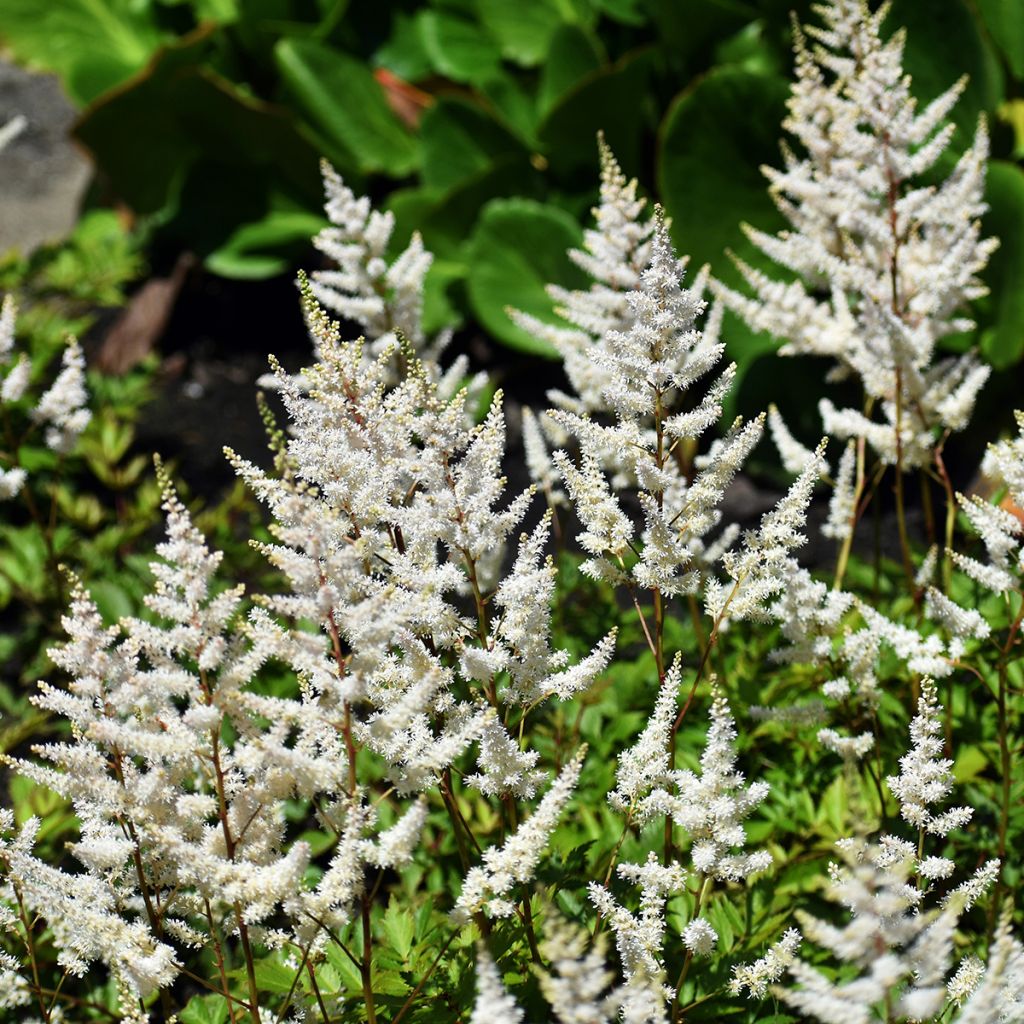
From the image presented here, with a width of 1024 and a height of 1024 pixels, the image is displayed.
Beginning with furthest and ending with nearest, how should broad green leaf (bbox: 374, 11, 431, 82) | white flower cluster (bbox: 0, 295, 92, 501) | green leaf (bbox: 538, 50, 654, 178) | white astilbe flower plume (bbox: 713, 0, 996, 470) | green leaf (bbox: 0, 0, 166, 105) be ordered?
green leaf (bbox: 0, 0, 166, 105), broad green leaf (bbox: 374, 11, 431, 82), green leaf (bbox: 538, 50, 654, 178), white flower cluster (bbox: 0, 295, 92, 501), white astilbe flower plume (bbox: 713, 0, 996, 470)

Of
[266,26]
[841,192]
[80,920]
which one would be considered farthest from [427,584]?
[266,26]

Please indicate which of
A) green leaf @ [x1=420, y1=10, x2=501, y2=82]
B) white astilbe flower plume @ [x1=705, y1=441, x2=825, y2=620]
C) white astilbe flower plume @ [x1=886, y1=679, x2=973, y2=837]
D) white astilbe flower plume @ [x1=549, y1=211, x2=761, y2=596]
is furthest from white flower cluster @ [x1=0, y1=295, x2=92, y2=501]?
green leaf @ [x1=420, y1=10, x2=501, y2=82]

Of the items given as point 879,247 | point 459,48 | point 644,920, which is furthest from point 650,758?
point 459,48

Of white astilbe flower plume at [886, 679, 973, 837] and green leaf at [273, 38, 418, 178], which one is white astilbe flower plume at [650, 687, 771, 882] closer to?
white astilbe flower plume at [886, 679, 973, 837]

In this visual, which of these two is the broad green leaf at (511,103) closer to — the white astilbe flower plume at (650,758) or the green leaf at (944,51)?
the green leaf at (944,51)

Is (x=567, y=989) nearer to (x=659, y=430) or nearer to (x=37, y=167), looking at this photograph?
(x=659, y=430)

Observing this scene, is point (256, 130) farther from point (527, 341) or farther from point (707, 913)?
point (707, 913)
